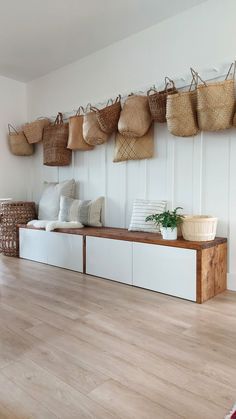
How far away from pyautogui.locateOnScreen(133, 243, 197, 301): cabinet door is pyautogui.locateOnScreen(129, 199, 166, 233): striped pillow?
0.31 m

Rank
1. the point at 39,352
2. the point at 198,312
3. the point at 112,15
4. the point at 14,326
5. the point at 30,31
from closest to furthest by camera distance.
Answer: the point at 39,352 < the point at 14,326 < the point at 198,312 < the point at 112,15 < the point at 30,31

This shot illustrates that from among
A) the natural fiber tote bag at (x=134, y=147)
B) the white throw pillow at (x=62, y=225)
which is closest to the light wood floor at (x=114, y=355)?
the white throw pillow at (x=62, y=225)

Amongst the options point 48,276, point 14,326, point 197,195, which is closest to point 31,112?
point 48,276

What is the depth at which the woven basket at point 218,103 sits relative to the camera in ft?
7.66

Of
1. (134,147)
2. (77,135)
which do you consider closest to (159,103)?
(134,147)

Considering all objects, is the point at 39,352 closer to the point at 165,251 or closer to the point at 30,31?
the point at 165,251

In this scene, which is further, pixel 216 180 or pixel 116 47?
pixel 116 47

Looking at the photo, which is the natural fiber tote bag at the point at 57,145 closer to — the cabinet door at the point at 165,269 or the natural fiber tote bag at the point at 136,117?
the natural fiber tote bag at the point at 136,117

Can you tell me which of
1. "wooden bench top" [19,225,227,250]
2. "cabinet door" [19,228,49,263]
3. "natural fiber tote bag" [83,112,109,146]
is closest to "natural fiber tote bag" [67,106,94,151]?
"natural fiber tote bag" [83,112,109,146]

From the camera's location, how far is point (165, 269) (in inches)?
97.3

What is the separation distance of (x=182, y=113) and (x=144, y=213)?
985mm

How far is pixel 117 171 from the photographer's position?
11.2 feet

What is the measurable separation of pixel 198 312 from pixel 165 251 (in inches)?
21.5

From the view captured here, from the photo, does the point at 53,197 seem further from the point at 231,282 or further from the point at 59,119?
the point at 231,282
